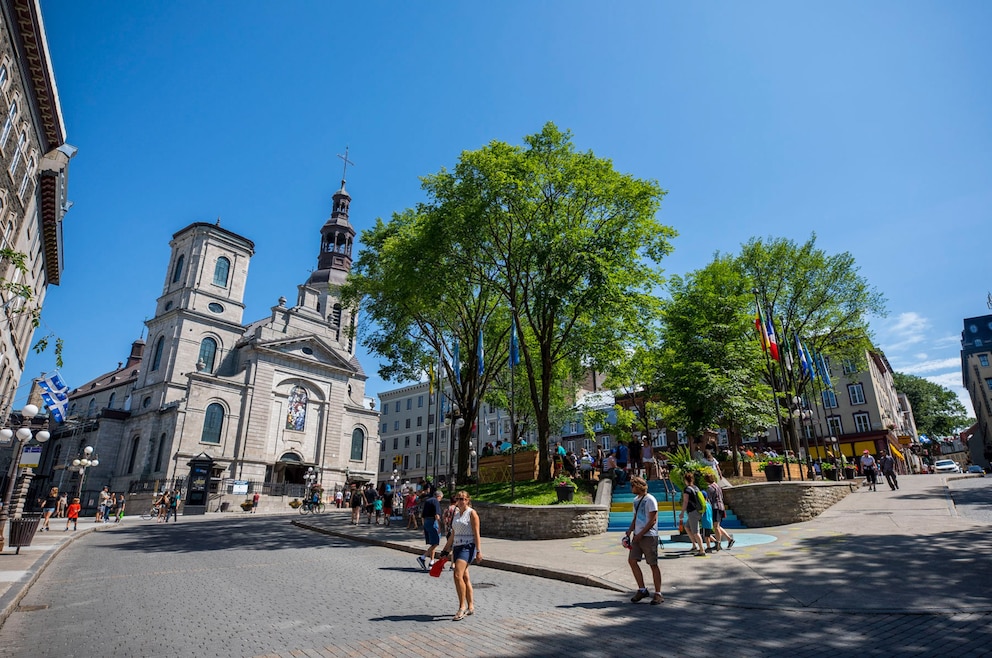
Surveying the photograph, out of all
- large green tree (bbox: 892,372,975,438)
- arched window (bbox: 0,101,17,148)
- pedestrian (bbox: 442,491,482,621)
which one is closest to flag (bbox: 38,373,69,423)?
arched window (bbox: 0,101,17,148)

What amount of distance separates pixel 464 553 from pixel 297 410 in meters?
49.1

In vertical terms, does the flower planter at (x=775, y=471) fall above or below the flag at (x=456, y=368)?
below

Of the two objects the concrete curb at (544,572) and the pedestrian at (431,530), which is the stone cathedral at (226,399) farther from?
the pedestrian at (431,530)

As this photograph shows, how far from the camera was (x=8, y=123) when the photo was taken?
57.3 ft

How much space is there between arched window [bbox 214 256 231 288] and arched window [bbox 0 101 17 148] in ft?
122

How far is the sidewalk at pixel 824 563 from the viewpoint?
718 cm

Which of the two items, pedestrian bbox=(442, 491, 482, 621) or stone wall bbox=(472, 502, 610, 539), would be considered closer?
pedestrian bbox=(442, 491, 482, 621)

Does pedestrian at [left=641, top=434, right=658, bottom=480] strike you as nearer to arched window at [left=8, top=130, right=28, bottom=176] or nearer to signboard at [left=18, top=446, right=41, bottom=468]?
signboard at [left=18, top=446, right=41, bottom=468]

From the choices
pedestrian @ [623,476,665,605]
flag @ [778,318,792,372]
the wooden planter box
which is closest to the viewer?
pedestrian @ [623,476,665,605]

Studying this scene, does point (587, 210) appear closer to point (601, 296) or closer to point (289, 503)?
point (601, 296)

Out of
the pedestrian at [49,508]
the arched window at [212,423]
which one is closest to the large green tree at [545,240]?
the pedestrian at [49,508]

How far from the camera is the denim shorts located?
279 inches

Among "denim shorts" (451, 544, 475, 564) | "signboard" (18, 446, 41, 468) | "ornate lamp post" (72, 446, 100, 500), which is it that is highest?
"ornate lamp post" (72, 446, 100, 500)

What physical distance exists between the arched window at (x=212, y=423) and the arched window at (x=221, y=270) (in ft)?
45.9
